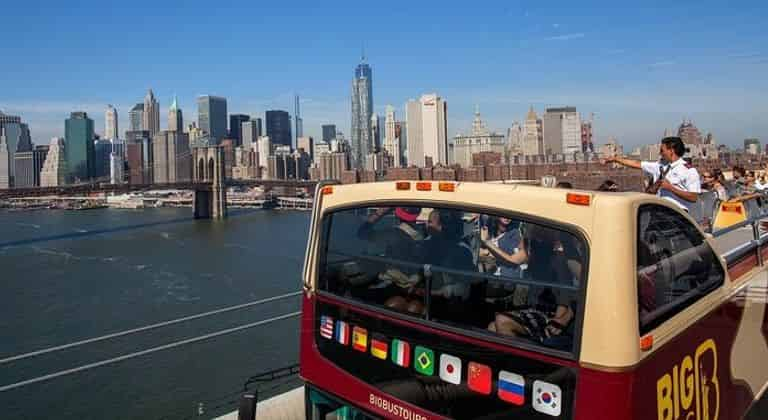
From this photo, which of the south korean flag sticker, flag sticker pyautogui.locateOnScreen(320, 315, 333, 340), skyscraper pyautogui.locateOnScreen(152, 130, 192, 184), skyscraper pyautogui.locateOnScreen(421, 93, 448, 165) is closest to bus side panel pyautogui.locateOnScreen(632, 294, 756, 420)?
the south korean flag sticker

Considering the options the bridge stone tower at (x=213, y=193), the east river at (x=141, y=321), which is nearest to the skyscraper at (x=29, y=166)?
the bridge stone tower at (x=213, y=193)

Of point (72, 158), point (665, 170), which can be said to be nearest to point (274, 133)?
point (72, 158)

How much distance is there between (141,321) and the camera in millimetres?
16562

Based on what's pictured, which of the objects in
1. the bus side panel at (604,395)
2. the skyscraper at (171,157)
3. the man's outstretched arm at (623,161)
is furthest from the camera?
the skyscraper at (171,157)

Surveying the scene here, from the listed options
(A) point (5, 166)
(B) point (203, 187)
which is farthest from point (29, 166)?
(B) point (203, 187)

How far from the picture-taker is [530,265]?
6.49 ft

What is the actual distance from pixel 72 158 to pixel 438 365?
451ft

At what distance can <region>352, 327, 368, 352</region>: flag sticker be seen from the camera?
2.42 meters

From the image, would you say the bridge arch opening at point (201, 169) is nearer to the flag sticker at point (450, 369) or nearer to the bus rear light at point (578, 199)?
the flag sticker at point (450, 369)

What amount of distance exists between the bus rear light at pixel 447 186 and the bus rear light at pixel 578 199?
1.45 feet

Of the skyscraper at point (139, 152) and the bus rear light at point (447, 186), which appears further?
the skyscraper at point (139, 152)

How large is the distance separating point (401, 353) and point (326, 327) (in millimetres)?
486

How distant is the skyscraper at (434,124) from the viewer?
12106cm

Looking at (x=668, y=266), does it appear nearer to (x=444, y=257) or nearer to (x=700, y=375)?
(x=700, y=375)
